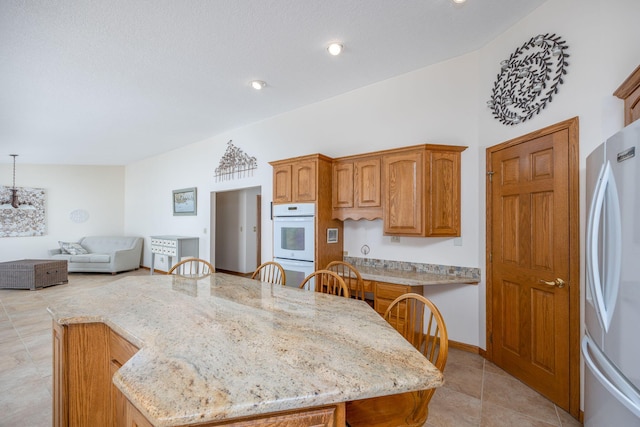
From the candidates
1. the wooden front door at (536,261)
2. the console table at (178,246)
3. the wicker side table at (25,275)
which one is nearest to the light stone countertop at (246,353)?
the wooden front door at (536,261)

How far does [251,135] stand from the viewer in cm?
504

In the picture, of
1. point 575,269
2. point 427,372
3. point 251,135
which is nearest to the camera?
point 427,372

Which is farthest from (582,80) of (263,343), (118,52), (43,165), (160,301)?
(43,165)

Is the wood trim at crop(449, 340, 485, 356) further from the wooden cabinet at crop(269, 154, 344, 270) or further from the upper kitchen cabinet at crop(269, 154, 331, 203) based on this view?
the upper kitchen cabinet at crop(269, 154, 331, 203)

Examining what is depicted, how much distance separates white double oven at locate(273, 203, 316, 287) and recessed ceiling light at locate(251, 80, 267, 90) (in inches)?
59.6

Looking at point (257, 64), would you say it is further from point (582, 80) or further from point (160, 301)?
point (582, 80)

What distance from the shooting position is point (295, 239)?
142 inches

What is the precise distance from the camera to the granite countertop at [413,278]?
2.74 m

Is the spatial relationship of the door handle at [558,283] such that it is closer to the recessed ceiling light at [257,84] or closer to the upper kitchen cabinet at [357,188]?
the upper kitchen cabinet at [357,188]

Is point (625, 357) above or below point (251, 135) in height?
below

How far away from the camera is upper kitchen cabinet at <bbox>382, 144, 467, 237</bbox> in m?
2.89

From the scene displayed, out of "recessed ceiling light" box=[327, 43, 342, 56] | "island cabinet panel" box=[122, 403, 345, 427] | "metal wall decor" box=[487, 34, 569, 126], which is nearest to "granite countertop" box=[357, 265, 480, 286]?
"metal wall decor" box=[487, 34, 569, 126]

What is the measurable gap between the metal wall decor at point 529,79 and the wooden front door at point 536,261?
0.27m

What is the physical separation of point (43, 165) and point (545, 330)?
34.9 ft
